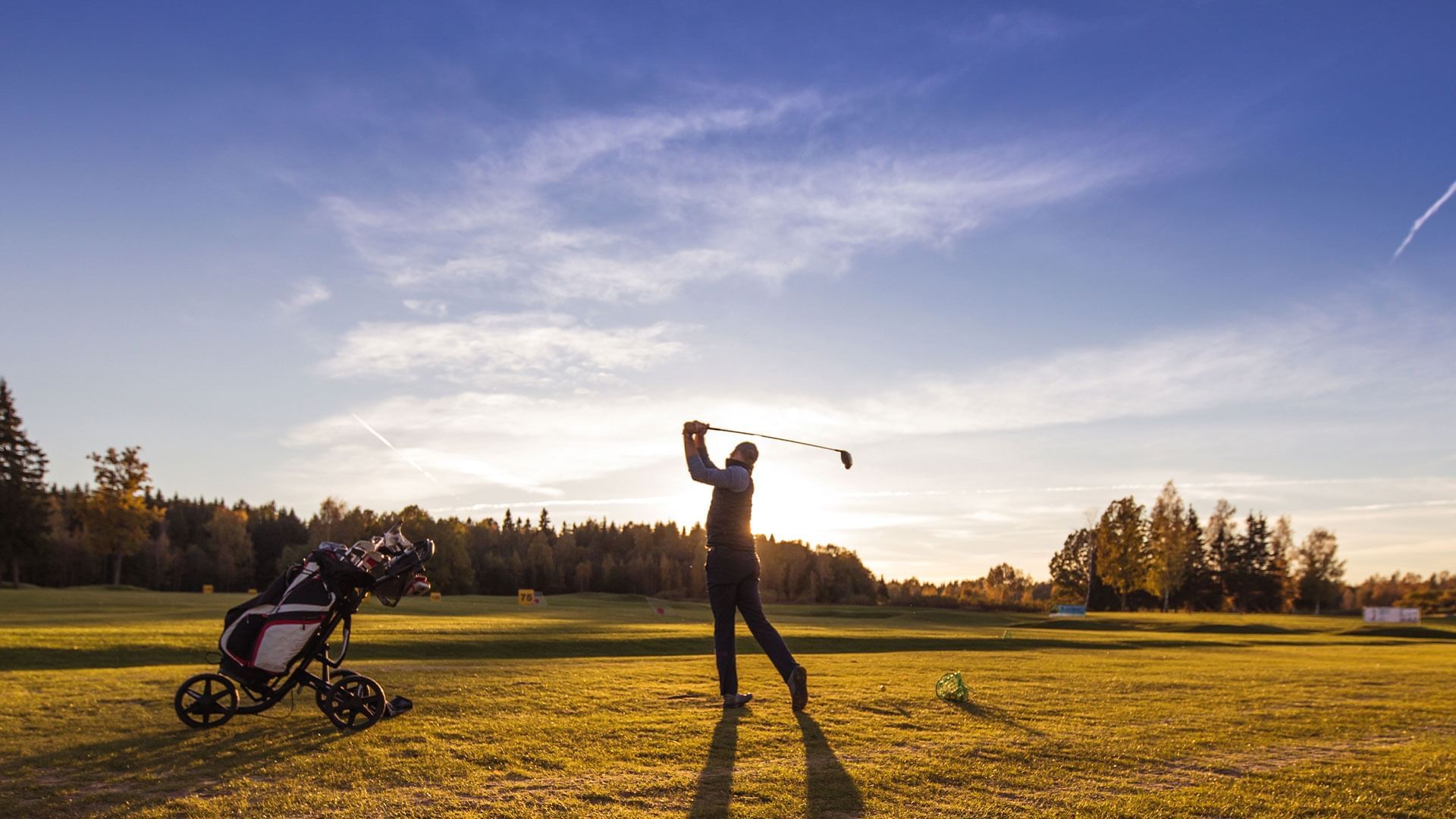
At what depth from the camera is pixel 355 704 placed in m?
8.48

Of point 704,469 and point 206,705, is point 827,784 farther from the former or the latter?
point 206,705

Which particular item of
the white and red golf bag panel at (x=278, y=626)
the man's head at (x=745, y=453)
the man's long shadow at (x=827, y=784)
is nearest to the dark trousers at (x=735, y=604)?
the man's head at (x=745, y=453)

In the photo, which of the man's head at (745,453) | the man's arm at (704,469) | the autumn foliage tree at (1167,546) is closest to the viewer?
the man's arm at (704,469)

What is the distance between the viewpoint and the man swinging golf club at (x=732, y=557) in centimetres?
961

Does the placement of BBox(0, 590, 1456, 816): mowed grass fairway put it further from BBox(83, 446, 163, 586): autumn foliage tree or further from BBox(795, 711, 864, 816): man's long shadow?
BBox(83, 446, 163, 586): autumn foliage tree

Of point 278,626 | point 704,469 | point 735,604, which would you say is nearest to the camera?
point 278,626

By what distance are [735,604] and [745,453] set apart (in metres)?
1.62

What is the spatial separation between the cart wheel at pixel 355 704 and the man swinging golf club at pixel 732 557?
130 inches

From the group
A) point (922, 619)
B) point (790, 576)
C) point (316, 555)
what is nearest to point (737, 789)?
point (316, 555)

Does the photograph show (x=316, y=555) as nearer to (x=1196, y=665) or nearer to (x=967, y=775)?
(x=967, y=775)

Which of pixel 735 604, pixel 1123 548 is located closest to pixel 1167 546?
pixel 1123 548

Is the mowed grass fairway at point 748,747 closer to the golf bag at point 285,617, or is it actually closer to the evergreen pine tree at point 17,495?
the golf bag at point 285,617

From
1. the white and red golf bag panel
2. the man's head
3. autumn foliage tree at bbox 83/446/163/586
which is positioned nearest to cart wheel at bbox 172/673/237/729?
the white and red golf bag panel

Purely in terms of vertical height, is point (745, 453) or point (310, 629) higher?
point (745, 453)
